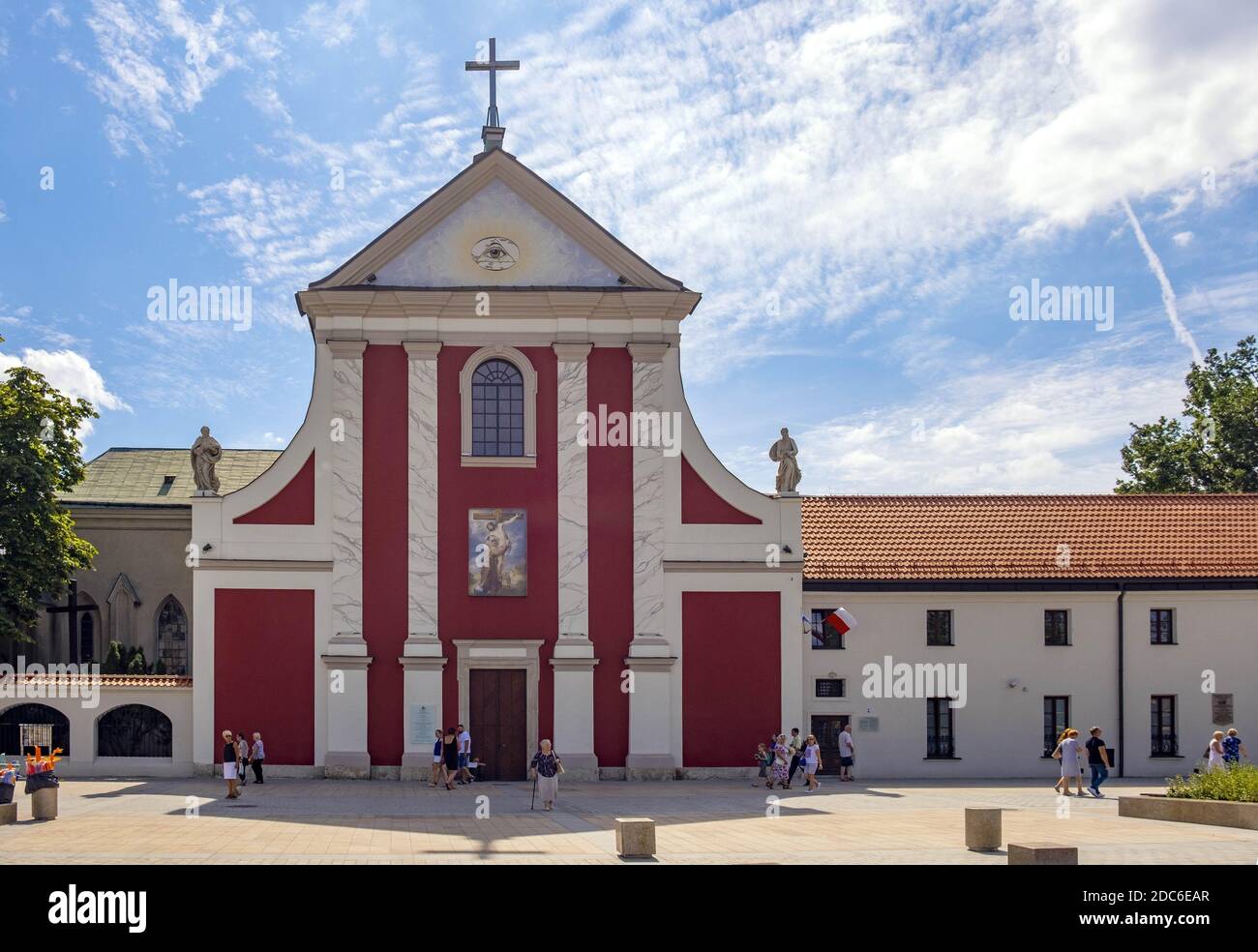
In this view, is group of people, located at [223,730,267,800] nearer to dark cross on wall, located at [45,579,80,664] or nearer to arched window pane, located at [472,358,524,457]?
arched window pane, located at [472,358,524,457]

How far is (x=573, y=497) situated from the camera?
3309cm

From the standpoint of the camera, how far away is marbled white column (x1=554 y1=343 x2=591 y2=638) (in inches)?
1292

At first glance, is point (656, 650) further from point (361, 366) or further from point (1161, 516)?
point (1161, 516)

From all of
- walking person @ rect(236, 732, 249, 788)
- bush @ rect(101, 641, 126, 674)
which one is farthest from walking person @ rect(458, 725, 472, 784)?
bush @ rect(101, 641, 126, 674)

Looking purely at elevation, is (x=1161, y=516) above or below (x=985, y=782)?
above

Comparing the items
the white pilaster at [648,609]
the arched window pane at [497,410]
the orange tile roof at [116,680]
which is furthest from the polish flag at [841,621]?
the orange tile roof at [116,680]

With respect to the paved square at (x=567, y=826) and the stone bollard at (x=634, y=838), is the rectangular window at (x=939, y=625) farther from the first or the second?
the stone bollard at (x=634, y=838)

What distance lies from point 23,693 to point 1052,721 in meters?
26.0

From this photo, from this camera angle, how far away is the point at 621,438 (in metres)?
33.4

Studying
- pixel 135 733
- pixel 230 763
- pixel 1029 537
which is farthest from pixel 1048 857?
pixel 135 733

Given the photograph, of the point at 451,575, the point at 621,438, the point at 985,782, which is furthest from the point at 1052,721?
the point at 451,575

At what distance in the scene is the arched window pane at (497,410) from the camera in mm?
33250

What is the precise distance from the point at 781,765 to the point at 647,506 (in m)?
7.18

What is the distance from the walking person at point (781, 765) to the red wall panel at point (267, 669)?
11131 millimetres
